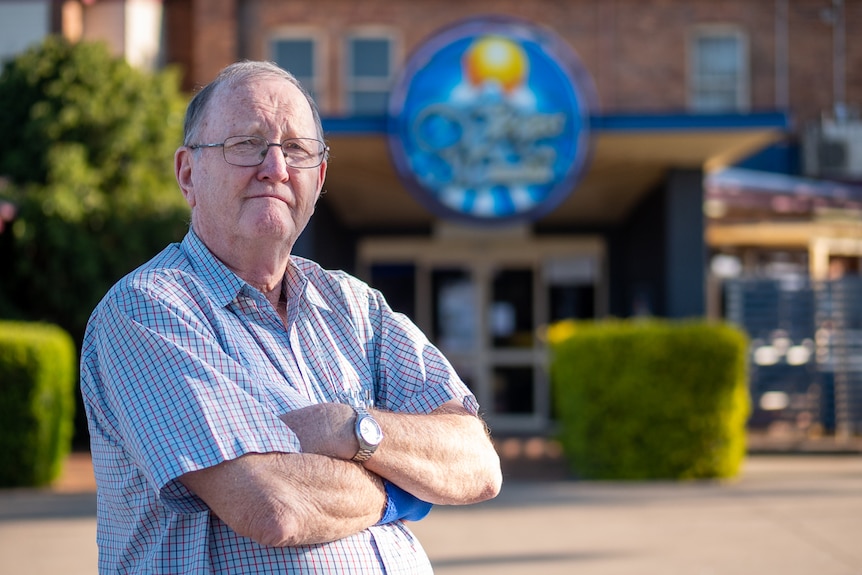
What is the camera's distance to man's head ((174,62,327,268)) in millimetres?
2342

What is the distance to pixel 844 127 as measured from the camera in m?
19.6

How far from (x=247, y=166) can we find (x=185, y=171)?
0.70 feet

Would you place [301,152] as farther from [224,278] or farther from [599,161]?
[599,161]

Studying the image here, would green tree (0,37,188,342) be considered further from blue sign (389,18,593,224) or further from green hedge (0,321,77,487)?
blue sign (389,18,593,224)

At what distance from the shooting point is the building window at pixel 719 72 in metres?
19.9

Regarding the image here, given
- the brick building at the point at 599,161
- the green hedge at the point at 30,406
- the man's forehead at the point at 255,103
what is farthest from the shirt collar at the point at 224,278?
the brick building at the point at 599,161

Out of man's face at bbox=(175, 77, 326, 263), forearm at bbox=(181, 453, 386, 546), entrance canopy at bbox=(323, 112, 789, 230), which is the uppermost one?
A: entrance canopy at bbox=(323, 112, 789, 230)

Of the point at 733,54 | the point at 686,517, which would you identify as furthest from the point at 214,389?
the point at 733,54

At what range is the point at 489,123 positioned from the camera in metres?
10.8

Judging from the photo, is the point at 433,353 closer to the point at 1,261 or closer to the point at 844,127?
the point at 1,261

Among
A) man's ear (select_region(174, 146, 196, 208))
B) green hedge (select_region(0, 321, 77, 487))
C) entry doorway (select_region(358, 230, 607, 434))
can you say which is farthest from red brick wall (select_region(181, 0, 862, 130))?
man's ear (select_region(174, 146, 196, 208))

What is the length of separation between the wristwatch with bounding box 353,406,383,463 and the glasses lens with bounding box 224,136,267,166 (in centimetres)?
59

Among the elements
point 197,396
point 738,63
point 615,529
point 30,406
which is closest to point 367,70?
point 738,63

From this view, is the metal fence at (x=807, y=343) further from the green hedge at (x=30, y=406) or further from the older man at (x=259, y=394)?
the older man at (x=259, y=394)
